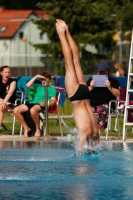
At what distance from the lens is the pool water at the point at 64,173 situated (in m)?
7.68

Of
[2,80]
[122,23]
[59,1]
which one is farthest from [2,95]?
[59,1]

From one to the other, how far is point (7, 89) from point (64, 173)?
7.79 metres

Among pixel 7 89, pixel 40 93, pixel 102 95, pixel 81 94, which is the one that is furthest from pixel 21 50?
pixel 81 94

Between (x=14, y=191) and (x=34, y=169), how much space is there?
1.89 meters

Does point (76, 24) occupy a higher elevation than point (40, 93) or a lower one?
higher

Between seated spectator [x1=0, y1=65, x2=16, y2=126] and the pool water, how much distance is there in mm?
3400

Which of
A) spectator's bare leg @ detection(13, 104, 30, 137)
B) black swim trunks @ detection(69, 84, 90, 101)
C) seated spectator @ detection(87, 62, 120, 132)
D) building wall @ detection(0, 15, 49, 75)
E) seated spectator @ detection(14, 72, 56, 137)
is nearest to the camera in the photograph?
black swim trunks @ detection(69, 84, 90, 101)

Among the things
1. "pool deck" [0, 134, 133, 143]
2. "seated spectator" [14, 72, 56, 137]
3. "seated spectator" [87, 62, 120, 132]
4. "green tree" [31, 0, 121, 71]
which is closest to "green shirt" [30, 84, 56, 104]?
"seated spectator" [14, 72, 56, 137]

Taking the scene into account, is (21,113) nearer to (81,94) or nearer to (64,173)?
(81,94)

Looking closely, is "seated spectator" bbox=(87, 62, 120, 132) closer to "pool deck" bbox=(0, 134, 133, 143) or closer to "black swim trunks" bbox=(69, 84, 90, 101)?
"pool deck" bbox=(0, 134, 133, 143)

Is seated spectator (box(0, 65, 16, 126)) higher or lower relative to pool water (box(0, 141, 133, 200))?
higher

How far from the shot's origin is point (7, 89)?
55.5 ft

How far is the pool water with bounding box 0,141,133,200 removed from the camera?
7.68m

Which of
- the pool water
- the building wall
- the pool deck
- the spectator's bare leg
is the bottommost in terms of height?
the pool water
